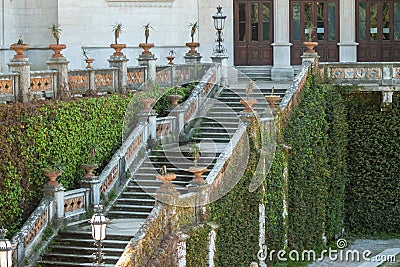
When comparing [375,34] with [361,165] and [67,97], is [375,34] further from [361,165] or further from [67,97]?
[67,97]

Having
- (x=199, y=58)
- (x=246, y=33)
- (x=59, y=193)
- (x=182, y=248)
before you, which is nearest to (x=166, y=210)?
(x=182, y=248)

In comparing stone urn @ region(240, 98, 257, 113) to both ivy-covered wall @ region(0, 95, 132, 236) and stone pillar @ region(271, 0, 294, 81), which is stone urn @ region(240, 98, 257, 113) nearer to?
ivy-covered wall @ region(0, 95, 132, 236)

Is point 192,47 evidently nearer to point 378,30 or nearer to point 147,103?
point 147,103

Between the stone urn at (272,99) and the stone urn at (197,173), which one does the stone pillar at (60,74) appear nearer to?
the stone urn at (197,173)

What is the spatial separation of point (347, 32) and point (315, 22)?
3.83 ft

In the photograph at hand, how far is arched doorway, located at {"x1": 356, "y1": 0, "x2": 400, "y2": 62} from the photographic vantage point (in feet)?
126

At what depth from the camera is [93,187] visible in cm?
2652

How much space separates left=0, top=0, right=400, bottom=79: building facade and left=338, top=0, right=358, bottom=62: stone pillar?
0.03 m

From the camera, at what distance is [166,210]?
80.1 feet

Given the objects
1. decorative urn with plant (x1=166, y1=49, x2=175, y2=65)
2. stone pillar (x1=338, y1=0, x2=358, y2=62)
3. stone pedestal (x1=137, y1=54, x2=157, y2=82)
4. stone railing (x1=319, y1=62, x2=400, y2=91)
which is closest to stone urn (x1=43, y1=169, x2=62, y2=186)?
stone pedestal (x1=137, y1=54, x2=157, y2=82)

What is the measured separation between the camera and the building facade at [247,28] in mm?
35500

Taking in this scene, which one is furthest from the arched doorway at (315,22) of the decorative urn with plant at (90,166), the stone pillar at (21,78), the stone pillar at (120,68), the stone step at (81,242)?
the stone step at (81,242)

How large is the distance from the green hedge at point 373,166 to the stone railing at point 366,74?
433 mm

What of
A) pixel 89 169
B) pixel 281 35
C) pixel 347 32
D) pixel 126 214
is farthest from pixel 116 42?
pixel 347 32
